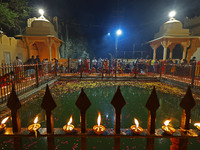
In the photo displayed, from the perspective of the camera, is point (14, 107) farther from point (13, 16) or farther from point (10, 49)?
point (13, 16)

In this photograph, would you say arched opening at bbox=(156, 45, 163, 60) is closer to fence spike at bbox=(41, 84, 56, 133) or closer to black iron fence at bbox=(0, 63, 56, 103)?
black iron fence at bbox=(0, 63, 56, 103)

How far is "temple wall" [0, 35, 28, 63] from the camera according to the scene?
364 inches

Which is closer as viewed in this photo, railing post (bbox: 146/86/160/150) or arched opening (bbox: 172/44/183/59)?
railing post (bbox: 146/86/160/150)

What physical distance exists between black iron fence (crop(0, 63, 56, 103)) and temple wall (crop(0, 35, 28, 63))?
133 inches

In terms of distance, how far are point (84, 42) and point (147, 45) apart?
11.9 m

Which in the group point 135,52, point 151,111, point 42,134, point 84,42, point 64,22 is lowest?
point 42,134

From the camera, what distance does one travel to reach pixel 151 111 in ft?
3.75

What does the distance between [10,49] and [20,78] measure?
6685 mm

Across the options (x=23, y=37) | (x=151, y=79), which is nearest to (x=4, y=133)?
(x=151, y=79)

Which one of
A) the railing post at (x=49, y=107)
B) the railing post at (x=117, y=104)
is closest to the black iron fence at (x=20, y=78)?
the railing post at (x=49, y=107)

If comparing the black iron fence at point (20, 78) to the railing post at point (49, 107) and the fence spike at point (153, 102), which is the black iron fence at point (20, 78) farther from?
the fence spike at point (153, 102)

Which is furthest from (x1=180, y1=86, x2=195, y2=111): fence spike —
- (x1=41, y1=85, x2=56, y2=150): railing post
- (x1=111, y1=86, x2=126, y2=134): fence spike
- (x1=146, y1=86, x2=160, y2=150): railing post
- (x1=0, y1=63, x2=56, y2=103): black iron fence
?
(x1=0, y1=63, x2=56, y2=103): black iron fence

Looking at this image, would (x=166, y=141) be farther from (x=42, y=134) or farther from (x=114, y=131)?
(x=42, y=134)

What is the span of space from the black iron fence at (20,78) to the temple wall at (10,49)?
3.39 metres
